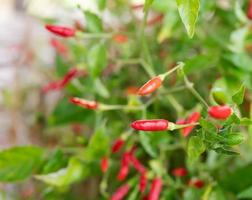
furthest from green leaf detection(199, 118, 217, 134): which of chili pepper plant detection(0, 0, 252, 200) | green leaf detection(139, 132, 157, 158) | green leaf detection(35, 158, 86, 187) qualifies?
green leaf detection(35, 158, 86, 187)

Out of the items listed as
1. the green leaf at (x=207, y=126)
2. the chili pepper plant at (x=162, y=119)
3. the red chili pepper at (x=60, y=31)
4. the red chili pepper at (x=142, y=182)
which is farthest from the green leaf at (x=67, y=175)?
the green leaf at (x=207, y=126)

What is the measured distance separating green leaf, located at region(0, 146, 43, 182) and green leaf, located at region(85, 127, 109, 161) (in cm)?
9

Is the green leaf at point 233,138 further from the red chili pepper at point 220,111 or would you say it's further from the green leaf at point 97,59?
the green leaf at point 97,59

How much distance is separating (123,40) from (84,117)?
0.21 m

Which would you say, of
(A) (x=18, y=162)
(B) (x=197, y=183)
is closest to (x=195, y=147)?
(B) (x=197, y=183)

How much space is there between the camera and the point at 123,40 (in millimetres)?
1141

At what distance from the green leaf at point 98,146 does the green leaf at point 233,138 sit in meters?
0.34

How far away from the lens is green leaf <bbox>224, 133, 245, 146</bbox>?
1.90 feet

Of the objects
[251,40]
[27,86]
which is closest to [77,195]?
[27,86]

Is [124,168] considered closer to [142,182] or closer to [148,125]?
[142,182]

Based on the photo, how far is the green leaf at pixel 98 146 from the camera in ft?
2.89

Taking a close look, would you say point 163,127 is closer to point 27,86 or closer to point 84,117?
point 84,117

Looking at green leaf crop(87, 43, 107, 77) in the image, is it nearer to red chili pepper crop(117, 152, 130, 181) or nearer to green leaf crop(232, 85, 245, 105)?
red chili pepper crop(117, 152, 130, 181)

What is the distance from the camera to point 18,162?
0.86 m
